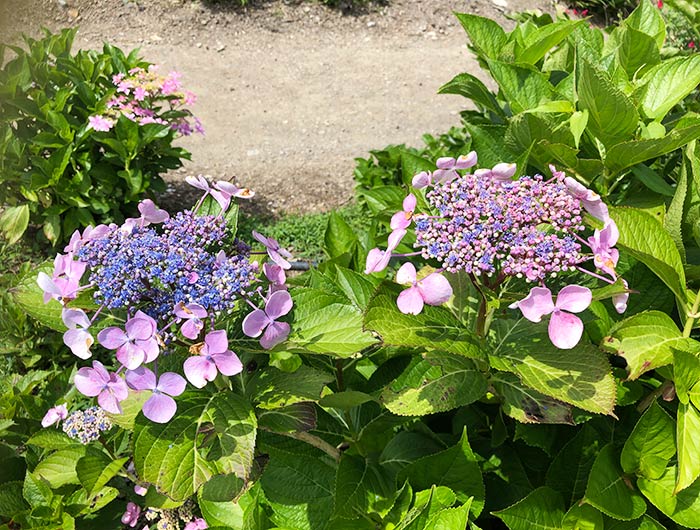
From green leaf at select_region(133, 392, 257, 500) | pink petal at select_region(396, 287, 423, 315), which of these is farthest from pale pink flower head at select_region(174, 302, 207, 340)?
pink petal at select_region(396, 287, 423, 315)

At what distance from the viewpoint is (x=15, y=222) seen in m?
3.77

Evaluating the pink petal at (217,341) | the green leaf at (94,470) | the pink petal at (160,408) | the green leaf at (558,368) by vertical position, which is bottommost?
the green leaf at (94,470)

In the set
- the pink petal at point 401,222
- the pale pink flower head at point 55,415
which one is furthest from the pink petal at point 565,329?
the pale pink flower head at point 55,415

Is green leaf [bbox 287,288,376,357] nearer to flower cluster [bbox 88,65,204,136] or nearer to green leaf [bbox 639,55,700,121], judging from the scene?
green leaf [bbox 639,55,700,121]

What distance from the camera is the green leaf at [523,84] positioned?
68.7 inches

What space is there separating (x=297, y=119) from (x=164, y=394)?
17.2 feet

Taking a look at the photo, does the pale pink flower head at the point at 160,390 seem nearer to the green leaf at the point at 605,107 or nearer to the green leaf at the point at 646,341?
the green leaf at the point at 646,341

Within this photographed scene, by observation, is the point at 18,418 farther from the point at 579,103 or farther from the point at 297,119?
the point at 297,119

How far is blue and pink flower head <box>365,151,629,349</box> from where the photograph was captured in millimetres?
1150

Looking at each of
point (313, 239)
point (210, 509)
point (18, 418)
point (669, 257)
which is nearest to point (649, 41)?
point (669, 257)

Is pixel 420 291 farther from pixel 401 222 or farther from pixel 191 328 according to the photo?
pixel 191 328

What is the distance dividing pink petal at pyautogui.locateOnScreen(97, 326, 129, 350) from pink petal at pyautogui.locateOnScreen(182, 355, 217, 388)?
0.39 feet

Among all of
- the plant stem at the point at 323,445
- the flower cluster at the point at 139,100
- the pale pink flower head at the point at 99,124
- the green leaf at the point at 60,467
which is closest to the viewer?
the plant stem at the point at 323,445

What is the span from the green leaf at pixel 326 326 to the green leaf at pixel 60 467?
43.7 inches
